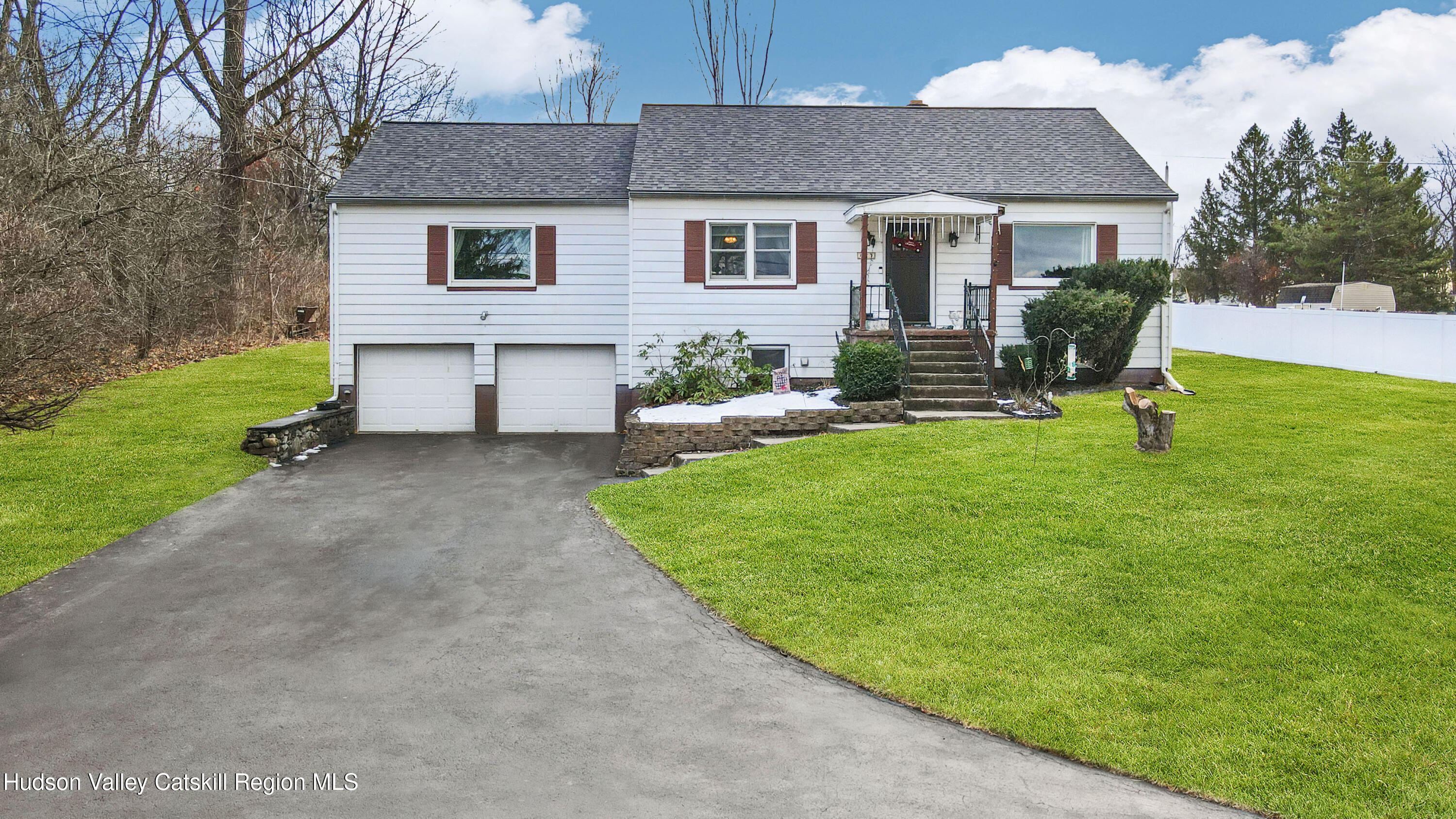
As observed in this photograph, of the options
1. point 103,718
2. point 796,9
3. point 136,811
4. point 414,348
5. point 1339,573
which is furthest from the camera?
point 796,9

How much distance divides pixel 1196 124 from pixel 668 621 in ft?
147

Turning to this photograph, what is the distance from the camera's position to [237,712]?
5117 millimetres

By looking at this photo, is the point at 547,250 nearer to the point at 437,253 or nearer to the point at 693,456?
the point at 437,253

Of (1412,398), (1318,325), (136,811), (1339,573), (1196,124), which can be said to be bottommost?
(136,811)

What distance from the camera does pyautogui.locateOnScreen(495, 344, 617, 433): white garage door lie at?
16.8 metres

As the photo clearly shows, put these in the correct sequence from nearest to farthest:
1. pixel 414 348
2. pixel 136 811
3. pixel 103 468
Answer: pixel 136 811 < pixel 103 468 < pixel 414 348

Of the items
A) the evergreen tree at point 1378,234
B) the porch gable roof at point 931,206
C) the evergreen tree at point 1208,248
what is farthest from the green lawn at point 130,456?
the evergreen tree at point 1208,248

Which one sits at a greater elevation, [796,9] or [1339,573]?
[796,9]

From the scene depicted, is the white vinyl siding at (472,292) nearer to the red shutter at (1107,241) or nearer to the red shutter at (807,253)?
the red shutter at (807,253)

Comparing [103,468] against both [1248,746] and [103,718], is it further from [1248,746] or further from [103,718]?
[1248,746]

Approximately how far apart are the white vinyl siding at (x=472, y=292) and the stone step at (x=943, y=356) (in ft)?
17.5

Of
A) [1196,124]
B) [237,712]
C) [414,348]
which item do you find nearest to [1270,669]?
[237,712]

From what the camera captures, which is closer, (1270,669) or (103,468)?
(1270,669)

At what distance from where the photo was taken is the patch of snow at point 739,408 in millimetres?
→ 12977
